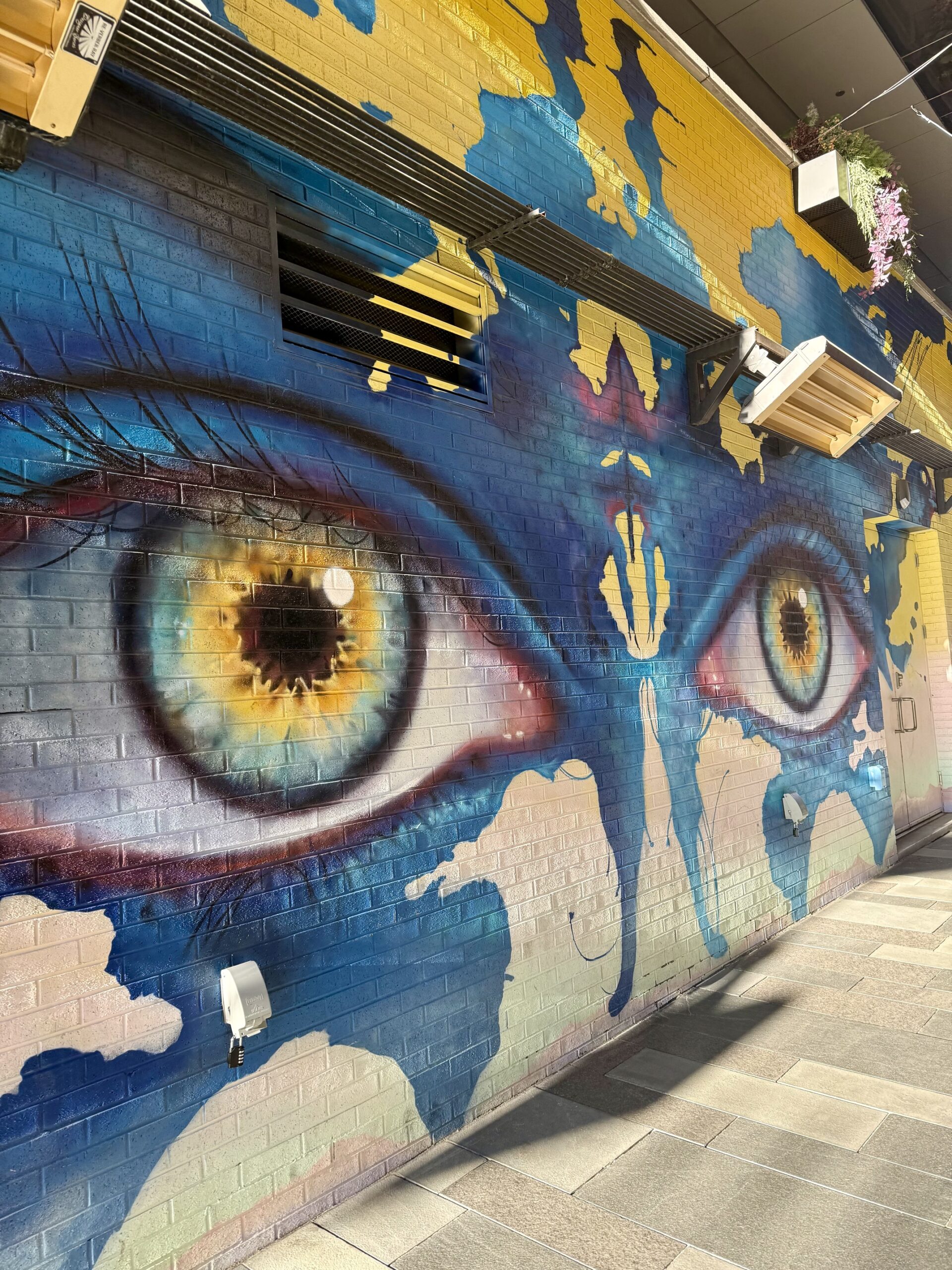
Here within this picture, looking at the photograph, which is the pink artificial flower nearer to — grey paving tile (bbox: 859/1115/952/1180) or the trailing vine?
the trailing vine

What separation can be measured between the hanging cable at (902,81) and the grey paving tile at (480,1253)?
5971mm

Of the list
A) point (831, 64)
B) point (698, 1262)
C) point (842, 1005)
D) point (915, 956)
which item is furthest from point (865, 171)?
point (698, 1262)

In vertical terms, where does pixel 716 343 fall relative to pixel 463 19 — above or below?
below

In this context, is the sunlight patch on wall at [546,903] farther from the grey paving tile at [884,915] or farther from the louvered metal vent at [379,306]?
the grey paving tile at [884,915]

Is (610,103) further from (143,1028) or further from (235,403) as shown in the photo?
(143,1028)

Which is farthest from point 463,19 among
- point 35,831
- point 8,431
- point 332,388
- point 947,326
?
point 947,326

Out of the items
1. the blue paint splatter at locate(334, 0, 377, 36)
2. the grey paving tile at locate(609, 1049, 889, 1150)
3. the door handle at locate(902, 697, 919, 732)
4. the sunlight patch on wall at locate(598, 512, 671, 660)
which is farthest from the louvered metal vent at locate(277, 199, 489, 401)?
the door handle at locate(902, 697, 919, 732)

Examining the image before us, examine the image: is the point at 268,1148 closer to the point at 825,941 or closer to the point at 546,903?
the point at 546,903

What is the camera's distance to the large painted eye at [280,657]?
2.04 meters

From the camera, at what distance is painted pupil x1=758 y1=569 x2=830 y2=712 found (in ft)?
15.4

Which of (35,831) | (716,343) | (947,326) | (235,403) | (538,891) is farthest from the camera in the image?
(947,326)

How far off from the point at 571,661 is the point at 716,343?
1.94m

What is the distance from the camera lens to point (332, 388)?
8.07ft

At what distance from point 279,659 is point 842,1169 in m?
2.17
